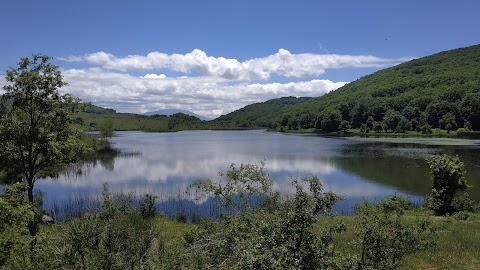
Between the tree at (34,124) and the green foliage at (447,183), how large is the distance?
23327 mm

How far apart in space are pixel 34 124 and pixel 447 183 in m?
25.9

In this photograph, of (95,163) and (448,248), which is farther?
(95,163)

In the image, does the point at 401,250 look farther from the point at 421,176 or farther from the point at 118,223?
the point at 421,176

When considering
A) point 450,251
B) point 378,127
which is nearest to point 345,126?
point 378,127

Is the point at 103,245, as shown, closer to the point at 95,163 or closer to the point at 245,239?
the point at 245,239

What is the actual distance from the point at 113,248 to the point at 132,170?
43.6 meters

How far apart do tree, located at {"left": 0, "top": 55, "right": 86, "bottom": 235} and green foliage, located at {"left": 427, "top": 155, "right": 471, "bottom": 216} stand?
76.5ft

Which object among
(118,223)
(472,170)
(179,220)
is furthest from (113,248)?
(472,170)

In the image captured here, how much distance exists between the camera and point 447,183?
24.1 metres

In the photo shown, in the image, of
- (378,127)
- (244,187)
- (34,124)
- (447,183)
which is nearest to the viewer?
(244,187)

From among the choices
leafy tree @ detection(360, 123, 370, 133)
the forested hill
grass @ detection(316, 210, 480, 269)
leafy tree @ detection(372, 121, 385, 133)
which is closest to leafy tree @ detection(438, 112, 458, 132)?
the forested hill

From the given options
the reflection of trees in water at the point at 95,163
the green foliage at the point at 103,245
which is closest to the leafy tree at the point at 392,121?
the reflection of trees in water at the point at 95,163

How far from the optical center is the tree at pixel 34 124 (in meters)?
18.3

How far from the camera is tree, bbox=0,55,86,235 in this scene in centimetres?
1828
